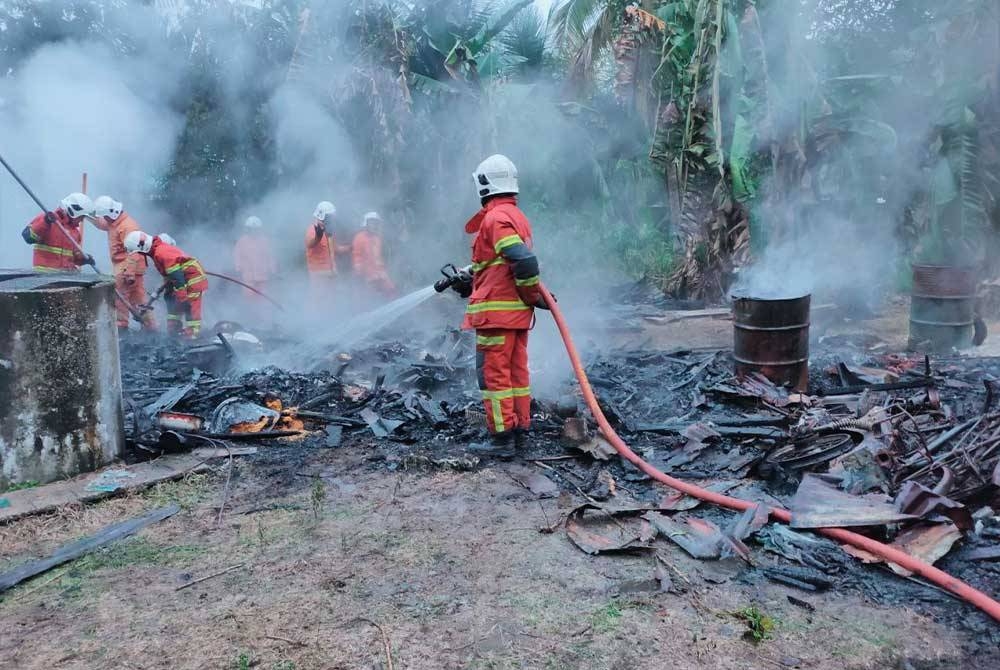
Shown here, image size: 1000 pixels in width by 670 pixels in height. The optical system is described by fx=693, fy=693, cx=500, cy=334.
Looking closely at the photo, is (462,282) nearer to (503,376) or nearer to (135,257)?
(503,376)

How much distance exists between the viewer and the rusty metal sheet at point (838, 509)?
3.50m

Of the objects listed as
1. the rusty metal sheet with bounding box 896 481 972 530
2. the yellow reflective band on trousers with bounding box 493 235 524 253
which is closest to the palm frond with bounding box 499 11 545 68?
the yellow reflective band on trousers with bounding box 493 235 524 253

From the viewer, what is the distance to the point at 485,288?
16.1 feet

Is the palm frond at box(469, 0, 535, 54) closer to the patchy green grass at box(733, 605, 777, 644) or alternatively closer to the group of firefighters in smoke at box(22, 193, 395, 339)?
the group of firefighters in smoke at box(22, 193, 395, 339)

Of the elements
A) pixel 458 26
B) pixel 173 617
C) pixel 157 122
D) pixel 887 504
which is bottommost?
pixel 173 617

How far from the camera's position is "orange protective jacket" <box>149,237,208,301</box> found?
828 centimetres

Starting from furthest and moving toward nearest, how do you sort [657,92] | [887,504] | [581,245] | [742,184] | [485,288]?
[581,245] → [657,92] → [742,184] → [485,288] → [887,504]

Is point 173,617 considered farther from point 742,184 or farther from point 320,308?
point 742,184

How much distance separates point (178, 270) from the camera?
832 cm

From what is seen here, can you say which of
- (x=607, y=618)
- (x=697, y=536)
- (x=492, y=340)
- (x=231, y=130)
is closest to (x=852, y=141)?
(x=492, y=340)

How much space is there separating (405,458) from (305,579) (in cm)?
166

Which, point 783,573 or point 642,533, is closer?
point 783,573

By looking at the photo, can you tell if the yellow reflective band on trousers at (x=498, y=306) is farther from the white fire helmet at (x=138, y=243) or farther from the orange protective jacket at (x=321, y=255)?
the orange protective jacket at (x=321, y=255)

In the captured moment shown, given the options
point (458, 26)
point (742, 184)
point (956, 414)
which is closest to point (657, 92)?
point (742, 184)
